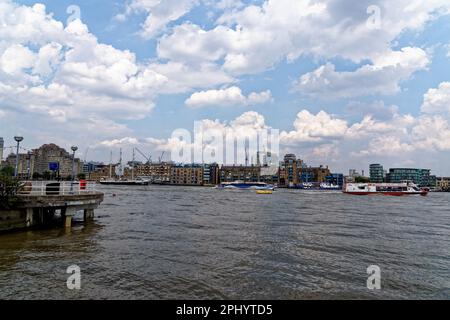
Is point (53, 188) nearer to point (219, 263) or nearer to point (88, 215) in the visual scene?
point (88, 215)

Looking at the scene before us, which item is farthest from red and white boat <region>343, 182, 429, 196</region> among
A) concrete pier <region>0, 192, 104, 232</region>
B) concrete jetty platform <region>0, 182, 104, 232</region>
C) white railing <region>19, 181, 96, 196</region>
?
concrete pier <region>0, 192, 104, 232</region>

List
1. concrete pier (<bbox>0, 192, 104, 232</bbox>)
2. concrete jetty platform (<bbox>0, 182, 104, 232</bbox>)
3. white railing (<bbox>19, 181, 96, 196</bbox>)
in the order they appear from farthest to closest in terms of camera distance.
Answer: white railing (<bbox>19, 181, 96, 196</bbox>) → concrete jetty platform (<bbox>0, 182, 104, 232</bbox>) → concrete pier (<bbox>0, 192, 104, 232</bbox>)

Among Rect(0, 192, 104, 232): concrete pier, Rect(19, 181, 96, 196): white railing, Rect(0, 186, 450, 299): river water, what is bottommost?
Rect(0, 186, 450, 299): river water

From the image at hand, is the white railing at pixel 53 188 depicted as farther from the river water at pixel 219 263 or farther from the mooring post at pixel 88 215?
the river water at pixel 219 263

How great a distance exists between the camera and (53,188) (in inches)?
1019

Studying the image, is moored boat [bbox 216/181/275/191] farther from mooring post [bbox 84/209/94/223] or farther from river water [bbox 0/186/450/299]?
river water [bbox 0/186/450/299]

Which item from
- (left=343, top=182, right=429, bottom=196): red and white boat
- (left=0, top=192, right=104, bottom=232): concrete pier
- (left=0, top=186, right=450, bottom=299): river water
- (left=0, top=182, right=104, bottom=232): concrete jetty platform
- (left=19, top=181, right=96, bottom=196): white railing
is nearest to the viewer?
(left=0, top=186, right=450, bottom=299): river water

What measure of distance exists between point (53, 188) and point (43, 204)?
161 inches

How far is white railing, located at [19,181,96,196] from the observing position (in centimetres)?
2263

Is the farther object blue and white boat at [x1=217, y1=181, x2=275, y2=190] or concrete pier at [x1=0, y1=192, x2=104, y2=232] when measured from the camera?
blue and white boat at [x1=217, y1=181, x2=275, y2=190]

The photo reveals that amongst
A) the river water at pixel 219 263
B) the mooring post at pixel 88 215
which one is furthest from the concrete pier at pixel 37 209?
the mooring post at pixel 88 215

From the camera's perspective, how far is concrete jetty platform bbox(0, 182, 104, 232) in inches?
836

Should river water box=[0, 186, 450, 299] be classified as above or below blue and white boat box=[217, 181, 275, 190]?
above
